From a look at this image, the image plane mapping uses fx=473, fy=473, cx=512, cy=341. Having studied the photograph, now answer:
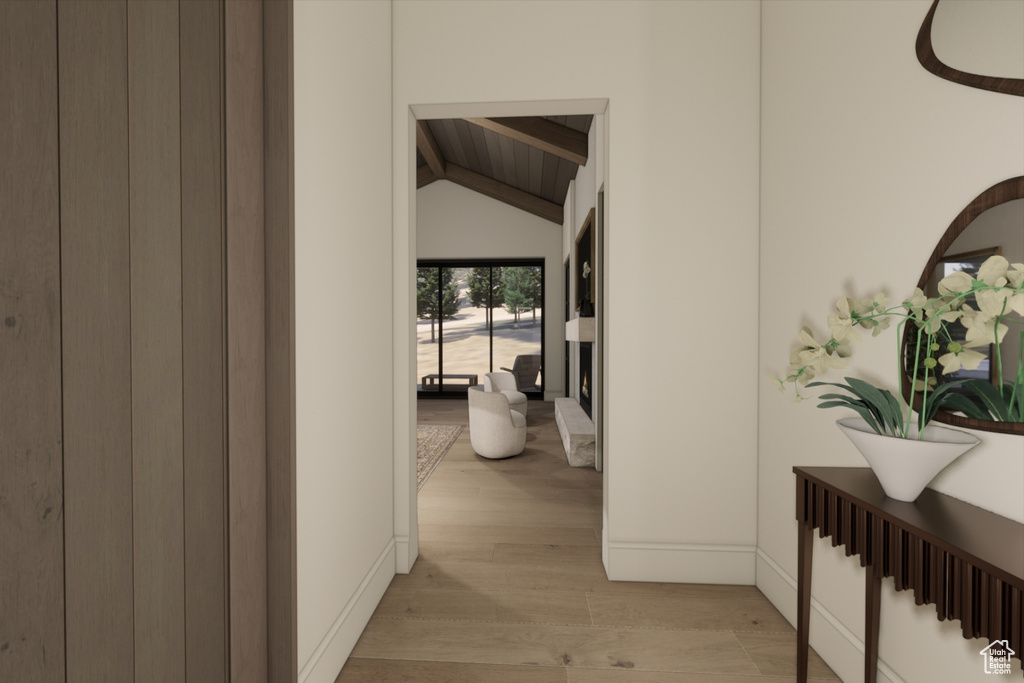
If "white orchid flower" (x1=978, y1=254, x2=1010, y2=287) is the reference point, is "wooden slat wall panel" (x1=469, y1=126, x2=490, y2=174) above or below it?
above

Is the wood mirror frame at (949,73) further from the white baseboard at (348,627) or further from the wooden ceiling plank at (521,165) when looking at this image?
the wooden ceiling plank at (521,165)

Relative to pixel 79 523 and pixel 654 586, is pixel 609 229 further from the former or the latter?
pixel 79 523

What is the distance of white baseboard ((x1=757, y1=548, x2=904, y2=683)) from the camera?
147 cm

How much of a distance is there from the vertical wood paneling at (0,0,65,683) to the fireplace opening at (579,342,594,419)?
4.18 m

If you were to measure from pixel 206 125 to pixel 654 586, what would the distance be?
2311mm

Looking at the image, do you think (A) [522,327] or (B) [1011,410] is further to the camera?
(A) [522,327]

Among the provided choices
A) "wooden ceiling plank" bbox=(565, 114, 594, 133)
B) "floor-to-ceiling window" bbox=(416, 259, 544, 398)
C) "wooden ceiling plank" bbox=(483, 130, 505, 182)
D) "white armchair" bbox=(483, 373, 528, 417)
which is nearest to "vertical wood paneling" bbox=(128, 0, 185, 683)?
"white armchair" bbox=(483, 373, 528, 417)

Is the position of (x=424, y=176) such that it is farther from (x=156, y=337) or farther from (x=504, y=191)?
(x=156, y=337)

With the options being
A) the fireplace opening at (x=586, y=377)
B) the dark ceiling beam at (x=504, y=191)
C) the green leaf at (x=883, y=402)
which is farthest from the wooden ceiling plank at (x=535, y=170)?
the green leaf at (x=883, y=402)

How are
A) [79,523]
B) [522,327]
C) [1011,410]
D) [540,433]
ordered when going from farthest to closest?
[522,327] < [540,433] < [1011,410] < [79,523]

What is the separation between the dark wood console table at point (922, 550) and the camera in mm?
777

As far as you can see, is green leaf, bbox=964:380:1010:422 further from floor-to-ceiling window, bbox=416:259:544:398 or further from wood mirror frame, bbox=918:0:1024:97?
floor-to-ceiling window, bbox=416:259:544:398

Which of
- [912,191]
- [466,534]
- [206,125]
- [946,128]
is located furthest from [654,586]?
[206,125]

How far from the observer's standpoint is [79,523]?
2.45 feet
